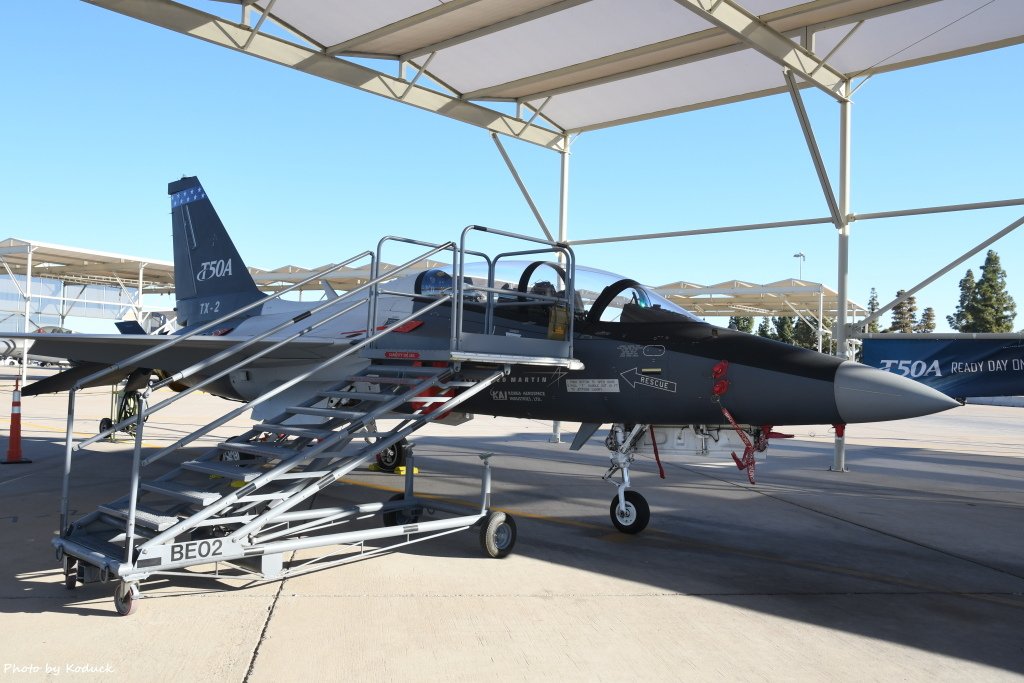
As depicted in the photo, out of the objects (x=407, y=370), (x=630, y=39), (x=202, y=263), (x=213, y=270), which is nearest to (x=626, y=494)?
(x=407, y=370)

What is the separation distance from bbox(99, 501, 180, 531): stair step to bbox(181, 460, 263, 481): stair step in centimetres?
41

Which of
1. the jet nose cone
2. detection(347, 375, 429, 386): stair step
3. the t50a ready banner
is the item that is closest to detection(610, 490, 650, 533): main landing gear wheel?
the jet nose cone

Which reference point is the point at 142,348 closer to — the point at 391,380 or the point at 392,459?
the point at 392,459

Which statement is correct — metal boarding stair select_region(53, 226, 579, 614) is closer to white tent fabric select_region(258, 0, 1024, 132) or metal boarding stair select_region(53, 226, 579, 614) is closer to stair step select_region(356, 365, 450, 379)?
stair step select_region(356, 365, 450, 379)

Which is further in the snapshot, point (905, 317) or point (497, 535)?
point (905, 317)

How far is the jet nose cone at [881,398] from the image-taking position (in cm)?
545

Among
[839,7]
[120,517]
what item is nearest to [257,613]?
[120,517]

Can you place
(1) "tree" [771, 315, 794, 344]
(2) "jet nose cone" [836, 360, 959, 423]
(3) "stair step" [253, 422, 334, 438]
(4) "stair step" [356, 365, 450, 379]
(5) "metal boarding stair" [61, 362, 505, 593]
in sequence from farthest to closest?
(1) "tree" [771, 315, 794, 344], (4) "stair step" [356, 365, 450, 379], (3) "stair step" [253, 422, 334, 438], (2) "jet nose cone" [836, 360, 959, 423], (5) "metal boarding stair" [61, 362, 505, 593]

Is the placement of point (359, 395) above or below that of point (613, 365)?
below

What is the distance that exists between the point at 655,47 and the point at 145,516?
9.21 metres

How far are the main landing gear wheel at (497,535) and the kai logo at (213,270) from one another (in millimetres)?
7595

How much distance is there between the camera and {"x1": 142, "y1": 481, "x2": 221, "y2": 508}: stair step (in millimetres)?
5035

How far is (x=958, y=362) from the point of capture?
1055 centimetres

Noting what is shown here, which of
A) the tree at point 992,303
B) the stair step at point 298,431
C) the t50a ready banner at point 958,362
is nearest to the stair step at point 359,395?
the stair step at point 298,431
